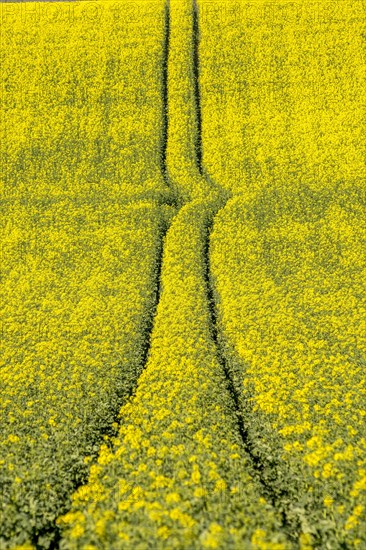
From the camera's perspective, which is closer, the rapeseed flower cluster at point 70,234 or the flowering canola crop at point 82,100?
the rapeseed flower cluster at point 70,234

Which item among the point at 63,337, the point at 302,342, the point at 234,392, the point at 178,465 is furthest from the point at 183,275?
the point at 178,465

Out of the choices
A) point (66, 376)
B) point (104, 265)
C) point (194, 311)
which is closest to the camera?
point (66, 376)

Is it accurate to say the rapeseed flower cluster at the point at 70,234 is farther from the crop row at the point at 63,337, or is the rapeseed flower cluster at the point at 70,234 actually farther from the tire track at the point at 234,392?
the tire track at the point at 234,392

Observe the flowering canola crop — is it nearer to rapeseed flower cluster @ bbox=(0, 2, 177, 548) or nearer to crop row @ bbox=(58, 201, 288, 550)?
rapeseed flower cluster @ bbox=(0, 2, 177, 548)

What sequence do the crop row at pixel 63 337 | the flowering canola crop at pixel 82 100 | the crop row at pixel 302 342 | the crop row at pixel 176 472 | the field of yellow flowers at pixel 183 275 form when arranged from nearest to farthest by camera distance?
the crop row at pixel 176 472
the field of yellow flowers at pixel 183 275
the crop row at pixel 302 342
the crop row at pixel 63 337
the flowering canola crop at pixel 82 100

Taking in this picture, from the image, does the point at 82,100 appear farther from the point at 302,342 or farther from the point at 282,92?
the point at 302,342

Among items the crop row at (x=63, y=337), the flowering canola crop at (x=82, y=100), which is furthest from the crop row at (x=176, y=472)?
the flowering canola crop at (x=82, y=100)

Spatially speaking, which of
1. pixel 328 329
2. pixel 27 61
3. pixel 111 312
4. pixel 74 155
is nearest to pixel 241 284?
pixel 328 329

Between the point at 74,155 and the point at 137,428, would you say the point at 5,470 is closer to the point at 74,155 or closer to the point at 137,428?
the point at 137,428
